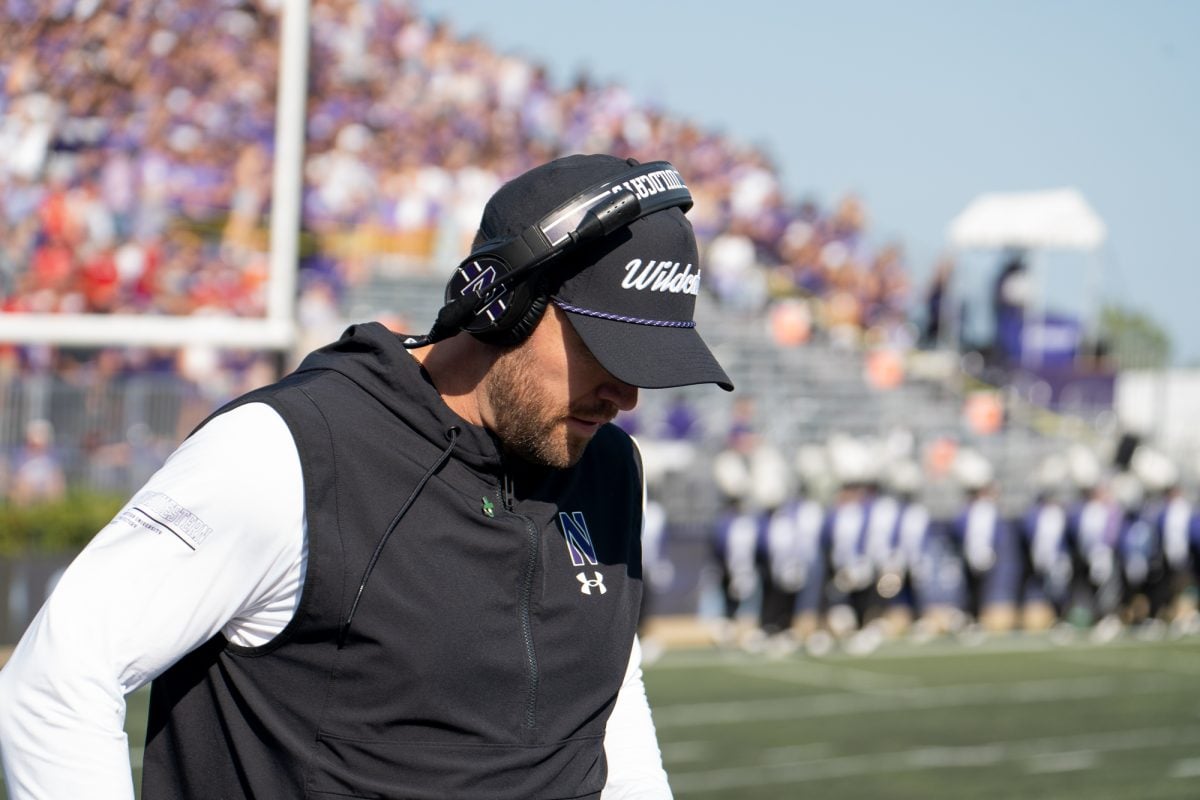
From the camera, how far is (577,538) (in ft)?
7.22

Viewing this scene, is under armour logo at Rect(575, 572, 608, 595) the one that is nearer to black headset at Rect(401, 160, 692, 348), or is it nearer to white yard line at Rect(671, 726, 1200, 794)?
black headset at Rect(401, 160, 692, 348)

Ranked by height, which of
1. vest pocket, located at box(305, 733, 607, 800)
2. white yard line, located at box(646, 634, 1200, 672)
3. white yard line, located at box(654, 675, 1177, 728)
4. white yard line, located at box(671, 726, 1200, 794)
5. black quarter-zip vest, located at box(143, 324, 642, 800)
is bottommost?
white yard line, located at box(646, 634, 1200, 672)

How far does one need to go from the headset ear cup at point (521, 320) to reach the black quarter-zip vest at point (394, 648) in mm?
121

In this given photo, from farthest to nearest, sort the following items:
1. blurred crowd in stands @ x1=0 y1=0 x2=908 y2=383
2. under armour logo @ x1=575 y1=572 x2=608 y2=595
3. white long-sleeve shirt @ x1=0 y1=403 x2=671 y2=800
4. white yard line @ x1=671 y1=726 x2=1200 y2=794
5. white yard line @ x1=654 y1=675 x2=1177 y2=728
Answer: white yard line @ x1=654 y1=675 x2=1177 y2=728
white yard line @ x1=671 y1=726 x2=1200 y2=794
blurred crowd in stands @ x1=0 y1=0 x2=908 y2=383
under armour logo @ x1=575 y1=572 x2=608 y2=595
white long-sleeve shirt @ x1=0 y1=403 x2=671 y2=800

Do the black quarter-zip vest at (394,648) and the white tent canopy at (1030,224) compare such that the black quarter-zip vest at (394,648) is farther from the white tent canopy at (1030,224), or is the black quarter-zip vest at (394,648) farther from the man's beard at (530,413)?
the white tent canopy at (1030,224)

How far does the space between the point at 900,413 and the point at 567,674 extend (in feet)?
66.4

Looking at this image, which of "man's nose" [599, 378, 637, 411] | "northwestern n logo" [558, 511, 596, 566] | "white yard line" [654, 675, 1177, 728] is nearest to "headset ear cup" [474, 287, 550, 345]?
"man's nose" [599, 378, 637, 411]

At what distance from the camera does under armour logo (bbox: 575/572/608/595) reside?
215cm

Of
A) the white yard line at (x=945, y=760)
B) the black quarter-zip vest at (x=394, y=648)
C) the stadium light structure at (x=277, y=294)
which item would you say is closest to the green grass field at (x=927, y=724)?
the white yard line at (x=945, y=760)

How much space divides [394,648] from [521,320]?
0.44m

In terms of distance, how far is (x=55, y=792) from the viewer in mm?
1605

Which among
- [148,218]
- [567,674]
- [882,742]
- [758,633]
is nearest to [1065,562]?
[758,633]

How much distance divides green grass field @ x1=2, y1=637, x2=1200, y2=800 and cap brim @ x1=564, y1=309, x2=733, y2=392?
22.0 feet

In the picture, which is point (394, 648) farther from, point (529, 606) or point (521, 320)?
point (521, 320)
